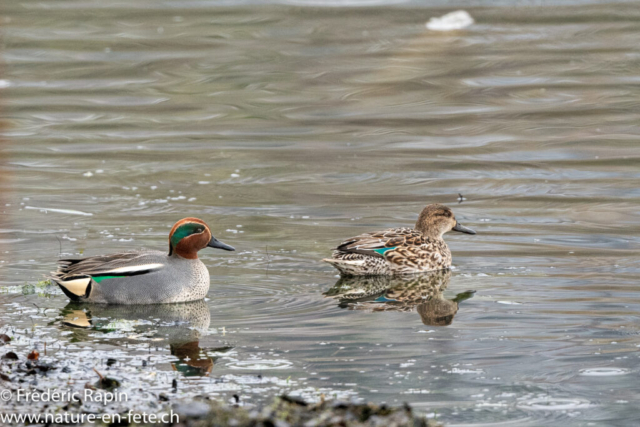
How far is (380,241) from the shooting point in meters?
9.55

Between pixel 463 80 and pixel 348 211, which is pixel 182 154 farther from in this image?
pixel 463 80

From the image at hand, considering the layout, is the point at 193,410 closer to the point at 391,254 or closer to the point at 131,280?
the point at 131,280

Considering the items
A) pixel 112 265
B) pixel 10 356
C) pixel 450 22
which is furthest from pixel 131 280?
pixel 450 22

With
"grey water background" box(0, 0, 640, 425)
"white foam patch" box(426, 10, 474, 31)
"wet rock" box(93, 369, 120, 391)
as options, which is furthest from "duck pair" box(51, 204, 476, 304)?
"white foam patch" box(426, 10, 474, 31)

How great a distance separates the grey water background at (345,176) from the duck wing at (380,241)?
0.36 meters

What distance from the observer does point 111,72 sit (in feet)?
64.7

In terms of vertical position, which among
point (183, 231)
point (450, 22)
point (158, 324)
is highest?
point (450, 22)

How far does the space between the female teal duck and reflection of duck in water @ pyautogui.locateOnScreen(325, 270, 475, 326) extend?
0.08 meters

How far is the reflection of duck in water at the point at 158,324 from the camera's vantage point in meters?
6.84

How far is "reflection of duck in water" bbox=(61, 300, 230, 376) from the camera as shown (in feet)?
22.5

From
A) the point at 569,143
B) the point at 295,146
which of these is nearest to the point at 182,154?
the point at 295,146

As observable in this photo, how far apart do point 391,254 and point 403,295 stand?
2.41 ft

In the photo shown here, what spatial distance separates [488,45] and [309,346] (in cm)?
1452

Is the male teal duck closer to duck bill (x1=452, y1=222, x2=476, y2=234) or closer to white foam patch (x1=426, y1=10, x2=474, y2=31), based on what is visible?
duck bill (x1=452, y1=222, x2=476, y2=234)
